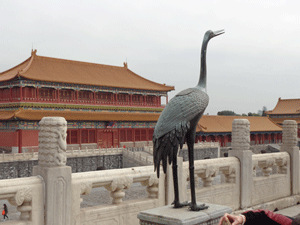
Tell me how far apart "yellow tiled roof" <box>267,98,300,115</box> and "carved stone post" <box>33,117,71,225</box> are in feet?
173

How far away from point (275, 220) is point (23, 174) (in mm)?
23378

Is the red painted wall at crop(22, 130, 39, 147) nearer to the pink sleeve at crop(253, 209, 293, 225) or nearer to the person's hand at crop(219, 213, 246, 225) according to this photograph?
the person's hand at crop(219, 213, 246, 225)

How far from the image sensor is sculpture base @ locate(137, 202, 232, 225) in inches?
157

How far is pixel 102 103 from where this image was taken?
1339 inches

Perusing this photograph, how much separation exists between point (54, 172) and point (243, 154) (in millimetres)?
4345

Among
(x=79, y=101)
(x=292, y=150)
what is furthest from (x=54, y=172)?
(x=79, y=101)

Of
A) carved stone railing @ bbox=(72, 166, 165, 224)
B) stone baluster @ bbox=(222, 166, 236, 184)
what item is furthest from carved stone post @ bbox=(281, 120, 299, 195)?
carved stone railing @ bbox=(72, 166, 165, 224)

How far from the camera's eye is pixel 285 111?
5362 cm

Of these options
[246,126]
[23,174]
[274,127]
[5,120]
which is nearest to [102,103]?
[5,120]

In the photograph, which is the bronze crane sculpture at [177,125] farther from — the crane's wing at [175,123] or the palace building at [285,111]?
the palace building at [285,111]

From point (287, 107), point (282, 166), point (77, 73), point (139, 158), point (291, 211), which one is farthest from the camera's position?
point (287, 107)

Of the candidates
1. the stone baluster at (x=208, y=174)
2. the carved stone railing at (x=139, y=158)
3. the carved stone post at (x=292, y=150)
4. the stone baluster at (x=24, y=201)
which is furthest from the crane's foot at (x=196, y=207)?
the carved stone railing at (x=139, y=158)

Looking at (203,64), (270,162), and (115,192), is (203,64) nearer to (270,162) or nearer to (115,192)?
(115,192)

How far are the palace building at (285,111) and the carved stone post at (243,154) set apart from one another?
48.6 metres
